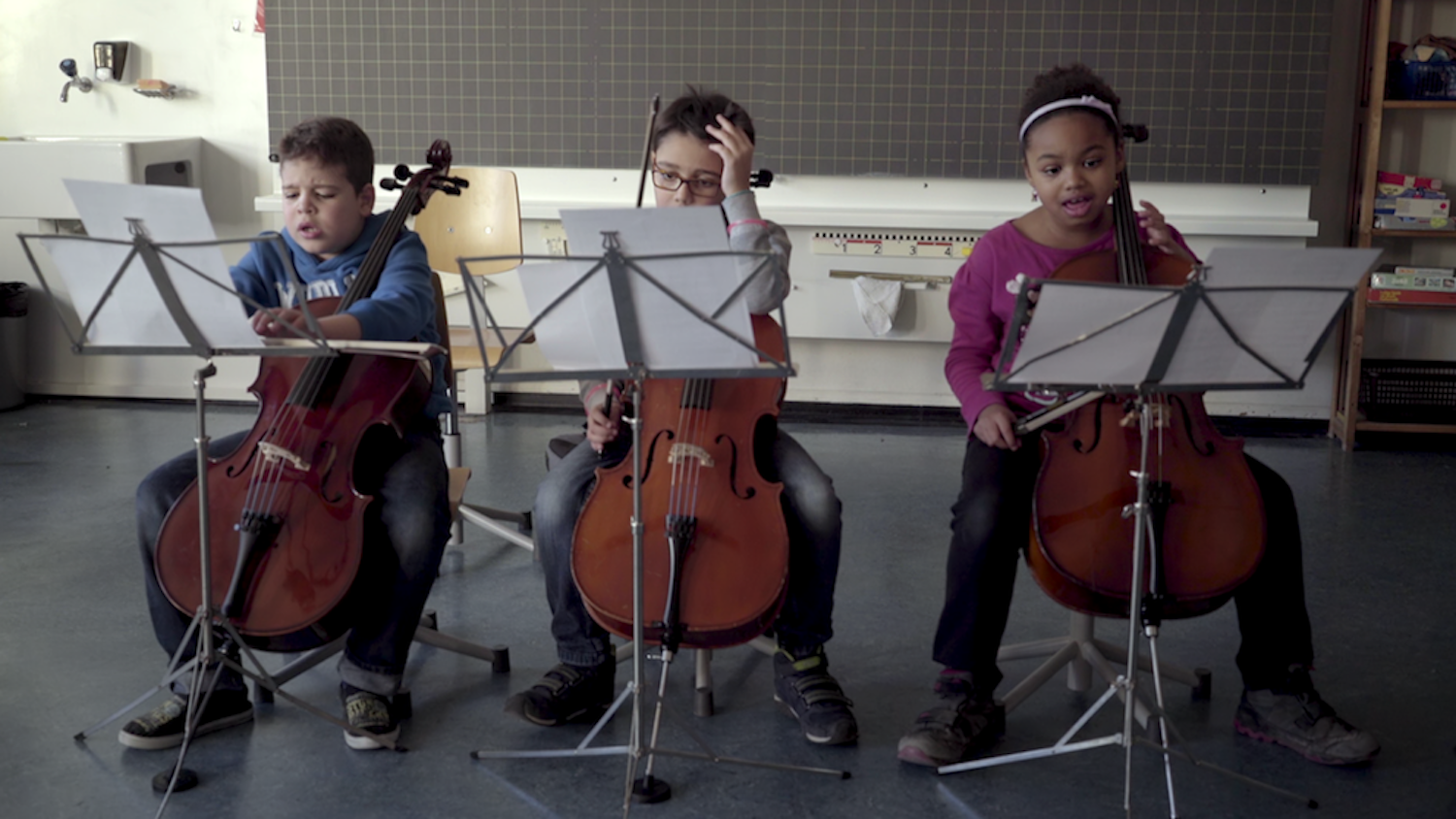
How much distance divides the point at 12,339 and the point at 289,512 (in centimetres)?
312

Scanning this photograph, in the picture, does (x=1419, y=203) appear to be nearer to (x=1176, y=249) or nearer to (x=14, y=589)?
(x=1176, y=249)

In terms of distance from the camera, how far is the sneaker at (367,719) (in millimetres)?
2012

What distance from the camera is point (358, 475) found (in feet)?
6.73

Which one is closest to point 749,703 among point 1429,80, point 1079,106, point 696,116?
point 696,116

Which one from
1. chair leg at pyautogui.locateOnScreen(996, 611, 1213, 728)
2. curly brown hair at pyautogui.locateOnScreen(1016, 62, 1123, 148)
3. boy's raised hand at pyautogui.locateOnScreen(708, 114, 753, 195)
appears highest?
curly brown hair at pyautogui.locateOnScreen(1016, 62, 1123, 148)

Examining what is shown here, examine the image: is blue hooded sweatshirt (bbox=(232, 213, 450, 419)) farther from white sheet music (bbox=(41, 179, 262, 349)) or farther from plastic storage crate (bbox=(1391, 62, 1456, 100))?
plastic storage crate (bbox=(1391, 62, 1456, 100))

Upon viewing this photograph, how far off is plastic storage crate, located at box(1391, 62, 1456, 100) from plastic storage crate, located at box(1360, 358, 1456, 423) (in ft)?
2.59

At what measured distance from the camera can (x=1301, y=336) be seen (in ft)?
5.25

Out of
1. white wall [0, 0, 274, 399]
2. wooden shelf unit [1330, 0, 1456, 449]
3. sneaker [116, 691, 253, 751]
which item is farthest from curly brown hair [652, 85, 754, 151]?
white wall [0, 0, 274, 399]

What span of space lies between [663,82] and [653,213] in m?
2.65

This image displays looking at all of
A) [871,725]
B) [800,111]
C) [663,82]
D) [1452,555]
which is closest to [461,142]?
[663,82]

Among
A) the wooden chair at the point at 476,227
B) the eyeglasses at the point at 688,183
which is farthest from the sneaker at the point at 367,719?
the wooden chair at the point at 476,227

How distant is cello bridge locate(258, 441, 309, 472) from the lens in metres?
1.89

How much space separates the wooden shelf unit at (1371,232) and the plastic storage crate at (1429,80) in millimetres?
43
